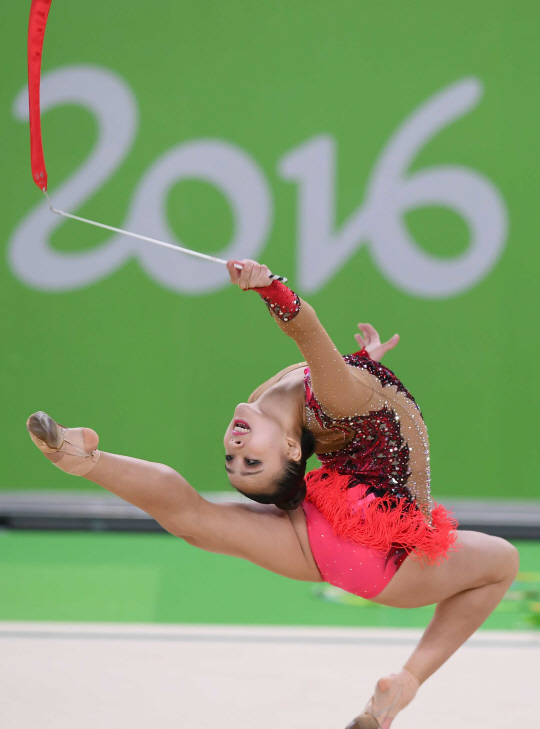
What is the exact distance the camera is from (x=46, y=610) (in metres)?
3.49

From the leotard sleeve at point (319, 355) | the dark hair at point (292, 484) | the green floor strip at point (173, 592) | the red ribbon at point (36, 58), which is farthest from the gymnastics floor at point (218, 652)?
the red ribbon at point (36, 58)

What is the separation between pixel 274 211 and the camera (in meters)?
4.95

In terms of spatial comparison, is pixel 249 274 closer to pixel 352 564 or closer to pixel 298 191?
pixel 352 564

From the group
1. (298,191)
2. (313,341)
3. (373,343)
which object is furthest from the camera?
(298,191)

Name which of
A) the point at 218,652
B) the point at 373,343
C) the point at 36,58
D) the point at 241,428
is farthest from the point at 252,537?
the point at 36,58

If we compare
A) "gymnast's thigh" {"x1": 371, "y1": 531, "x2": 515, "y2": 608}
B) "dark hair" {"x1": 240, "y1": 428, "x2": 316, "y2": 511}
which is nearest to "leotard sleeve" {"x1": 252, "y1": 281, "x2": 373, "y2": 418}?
"dark hair" {"x1": 240, "y1": 428, "x2": 316, "y2": 511}

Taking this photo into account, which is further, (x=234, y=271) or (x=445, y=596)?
(x=445, y=596)

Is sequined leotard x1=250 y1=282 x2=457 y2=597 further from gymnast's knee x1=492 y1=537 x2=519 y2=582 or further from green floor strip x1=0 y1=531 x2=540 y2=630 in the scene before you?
green floor strip x1=0 y1=531 x2=540 y2=630

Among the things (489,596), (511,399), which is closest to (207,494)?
(511,399)

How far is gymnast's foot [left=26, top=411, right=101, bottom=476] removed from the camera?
1.83 meters

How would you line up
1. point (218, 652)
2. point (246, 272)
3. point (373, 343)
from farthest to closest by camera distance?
point (218, 652), point (373, 343), point (246, 272)

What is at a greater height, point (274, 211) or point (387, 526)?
point (274, 211)

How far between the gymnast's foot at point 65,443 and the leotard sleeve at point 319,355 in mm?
500

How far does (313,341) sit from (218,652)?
1.47 metres
